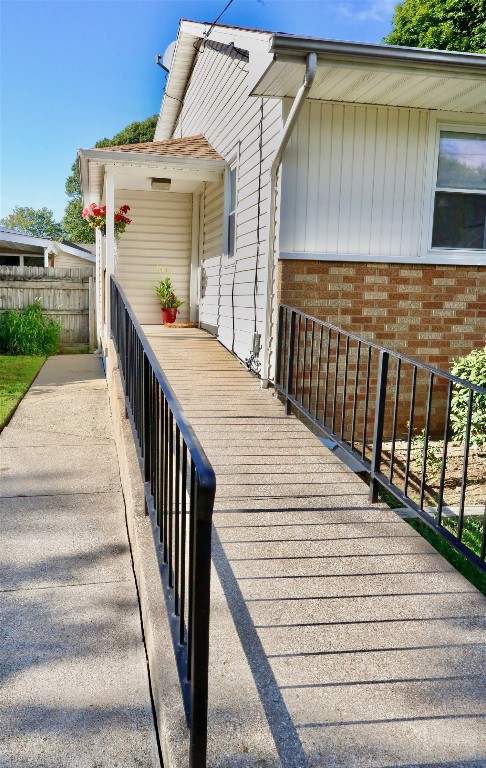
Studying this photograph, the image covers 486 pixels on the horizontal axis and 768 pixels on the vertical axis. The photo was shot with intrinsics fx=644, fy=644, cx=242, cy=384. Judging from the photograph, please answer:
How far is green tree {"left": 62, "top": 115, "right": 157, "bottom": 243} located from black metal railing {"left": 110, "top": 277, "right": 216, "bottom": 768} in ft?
82.4

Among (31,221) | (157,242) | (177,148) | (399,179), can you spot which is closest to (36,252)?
(157,242)

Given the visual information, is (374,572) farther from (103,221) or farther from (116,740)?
(103,221)

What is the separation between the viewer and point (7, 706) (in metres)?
2.29

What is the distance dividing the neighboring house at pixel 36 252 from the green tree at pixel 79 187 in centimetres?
449

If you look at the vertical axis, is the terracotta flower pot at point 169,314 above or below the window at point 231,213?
below

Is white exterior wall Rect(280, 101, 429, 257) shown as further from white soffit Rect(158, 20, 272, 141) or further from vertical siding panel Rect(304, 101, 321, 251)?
white soffit Rect(158, 20, 272, 141)

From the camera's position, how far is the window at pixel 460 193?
6.12 m

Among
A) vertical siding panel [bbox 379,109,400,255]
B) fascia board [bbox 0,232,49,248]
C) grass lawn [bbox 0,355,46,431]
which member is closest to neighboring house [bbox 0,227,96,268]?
fascia board [bbox 0,232,49,248]

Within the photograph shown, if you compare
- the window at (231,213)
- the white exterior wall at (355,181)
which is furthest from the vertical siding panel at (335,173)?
the window at (231,213)

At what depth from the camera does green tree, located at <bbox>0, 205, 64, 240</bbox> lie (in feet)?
254

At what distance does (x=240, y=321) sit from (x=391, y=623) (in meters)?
5.00

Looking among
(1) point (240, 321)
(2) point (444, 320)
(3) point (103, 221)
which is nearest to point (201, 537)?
(2) point (444, 320)

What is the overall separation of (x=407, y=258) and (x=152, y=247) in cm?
485

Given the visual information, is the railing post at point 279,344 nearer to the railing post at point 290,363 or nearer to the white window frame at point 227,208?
the railing post at point 290,363
